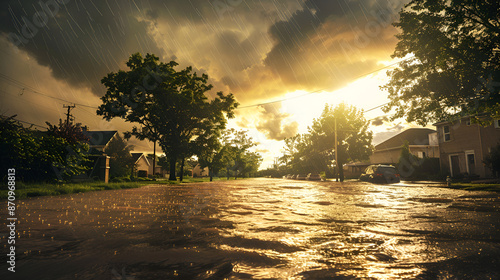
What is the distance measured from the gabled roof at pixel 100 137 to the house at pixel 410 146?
47.5m

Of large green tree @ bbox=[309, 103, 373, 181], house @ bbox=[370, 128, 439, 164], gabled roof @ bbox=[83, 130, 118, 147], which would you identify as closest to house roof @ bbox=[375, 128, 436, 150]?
house @ bbox=[370, 128, 439, 164]

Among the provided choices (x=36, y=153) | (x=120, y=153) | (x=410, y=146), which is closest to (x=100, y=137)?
(x=120, y=153)

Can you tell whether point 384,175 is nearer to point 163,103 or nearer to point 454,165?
point 454,165

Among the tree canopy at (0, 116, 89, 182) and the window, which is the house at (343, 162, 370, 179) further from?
the tree canopy at (0, 116, 89, 182)

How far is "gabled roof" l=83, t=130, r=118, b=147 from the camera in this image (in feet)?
145

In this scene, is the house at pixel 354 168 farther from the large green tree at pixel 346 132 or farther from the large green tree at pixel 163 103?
the large green tree at pixel 163 103

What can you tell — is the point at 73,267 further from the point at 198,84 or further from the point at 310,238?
the point at 198,84

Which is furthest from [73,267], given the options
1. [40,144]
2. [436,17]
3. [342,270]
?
[436,17]

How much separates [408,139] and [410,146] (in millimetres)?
4094

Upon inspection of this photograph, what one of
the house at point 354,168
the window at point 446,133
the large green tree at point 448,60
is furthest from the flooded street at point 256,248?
the house at point 354,168

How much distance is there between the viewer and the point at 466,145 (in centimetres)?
2803

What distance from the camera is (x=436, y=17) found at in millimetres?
15133

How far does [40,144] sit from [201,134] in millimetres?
21128

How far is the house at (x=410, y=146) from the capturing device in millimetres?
47000
